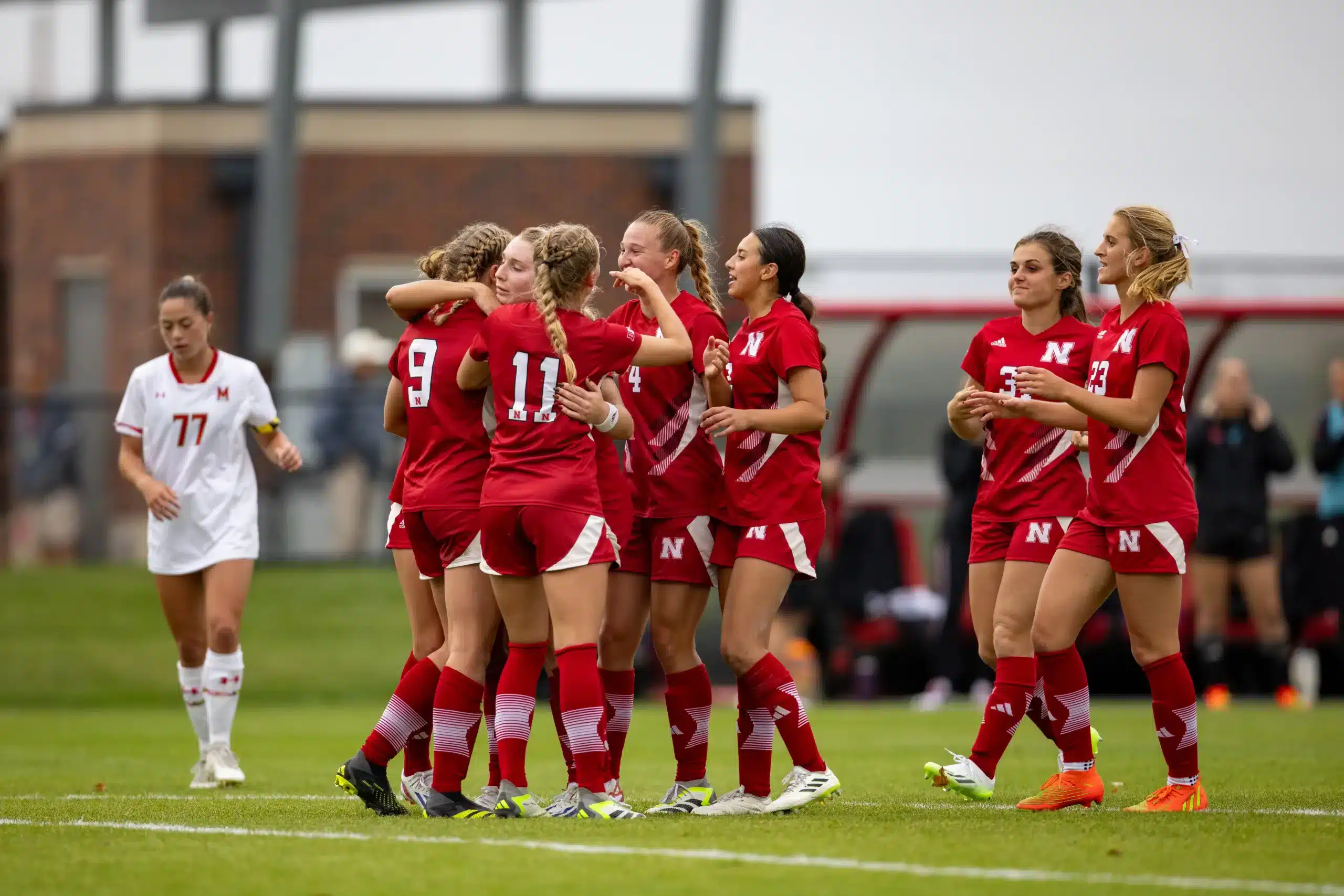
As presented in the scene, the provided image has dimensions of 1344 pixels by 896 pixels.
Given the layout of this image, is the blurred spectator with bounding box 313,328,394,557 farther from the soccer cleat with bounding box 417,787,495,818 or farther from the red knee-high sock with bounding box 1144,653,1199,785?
the red knee-high sock with bounding box 1144,653,1199,785

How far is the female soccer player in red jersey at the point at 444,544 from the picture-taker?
21.5ft

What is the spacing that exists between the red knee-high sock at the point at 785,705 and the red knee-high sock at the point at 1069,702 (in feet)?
3.00

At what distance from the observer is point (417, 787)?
7141 millimetres

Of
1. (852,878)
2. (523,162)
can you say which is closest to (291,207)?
(523,162)

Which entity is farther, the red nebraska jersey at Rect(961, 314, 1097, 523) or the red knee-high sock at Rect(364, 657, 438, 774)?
the red nebraska jersey at Rect(961, 314, 1097, 523)

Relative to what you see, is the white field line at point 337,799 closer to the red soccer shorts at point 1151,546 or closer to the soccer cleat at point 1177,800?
the soccer cleat at point 1177,800

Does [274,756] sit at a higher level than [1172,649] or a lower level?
lower

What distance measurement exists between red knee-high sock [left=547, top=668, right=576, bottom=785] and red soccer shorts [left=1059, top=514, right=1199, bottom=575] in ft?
6.67

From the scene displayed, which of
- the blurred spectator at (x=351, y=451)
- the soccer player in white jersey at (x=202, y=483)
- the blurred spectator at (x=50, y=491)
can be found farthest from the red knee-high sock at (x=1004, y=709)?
the blurred spectator at (x=50, y=491)

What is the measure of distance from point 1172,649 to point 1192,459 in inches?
293

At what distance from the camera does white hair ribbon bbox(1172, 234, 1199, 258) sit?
6.97 metres

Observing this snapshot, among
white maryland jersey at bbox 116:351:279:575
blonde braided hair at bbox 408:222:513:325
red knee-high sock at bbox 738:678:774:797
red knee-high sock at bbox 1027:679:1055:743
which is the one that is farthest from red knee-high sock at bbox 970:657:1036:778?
white maryland jersey at bbox 116:351:279:575

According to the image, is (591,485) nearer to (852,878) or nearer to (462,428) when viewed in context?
(462,428)

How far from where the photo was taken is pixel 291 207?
19500mm
